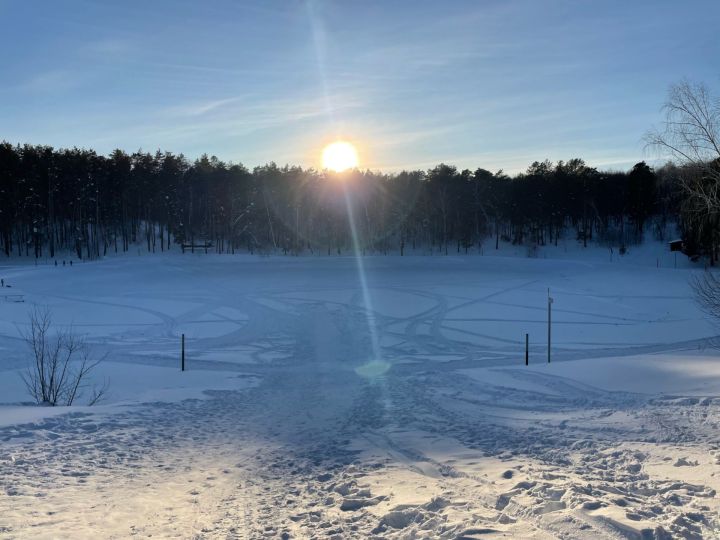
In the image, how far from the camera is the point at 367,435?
969cm

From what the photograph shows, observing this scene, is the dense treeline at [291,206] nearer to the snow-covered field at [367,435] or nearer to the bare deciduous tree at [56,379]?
the snow-covered field at [367,435]

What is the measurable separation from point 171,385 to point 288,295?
866 inches

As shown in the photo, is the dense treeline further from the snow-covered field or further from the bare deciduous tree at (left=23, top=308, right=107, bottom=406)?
the bare deciduous tree at (left=23, top=308, right=107, bottom=406)

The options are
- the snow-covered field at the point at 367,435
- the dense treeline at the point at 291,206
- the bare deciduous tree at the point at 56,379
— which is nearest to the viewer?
the snow-covered field at the point at 367,435

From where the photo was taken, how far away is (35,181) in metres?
63.1

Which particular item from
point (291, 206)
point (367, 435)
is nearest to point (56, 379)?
point (367, 435)

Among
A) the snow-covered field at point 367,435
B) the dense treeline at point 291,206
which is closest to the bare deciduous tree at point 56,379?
the snow-covered field at point 367,435

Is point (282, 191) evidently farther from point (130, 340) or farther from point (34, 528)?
A: point (34, 528)

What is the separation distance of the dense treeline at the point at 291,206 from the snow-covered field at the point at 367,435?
4260 centimetres

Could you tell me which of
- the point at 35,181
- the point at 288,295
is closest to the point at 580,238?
the point at 288,295

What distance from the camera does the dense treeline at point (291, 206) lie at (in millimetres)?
65000

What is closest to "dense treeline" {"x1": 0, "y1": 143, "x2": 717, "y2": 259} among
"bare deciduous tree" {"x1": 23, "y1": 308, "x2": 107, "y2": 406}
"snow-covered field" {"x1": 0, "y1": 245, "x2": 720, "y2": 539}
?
"snow-covered field" {"x1": 0, "y1": 245, "x2": 720, "y2": 539}

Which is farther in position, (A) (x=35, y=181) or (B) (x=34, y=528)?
(A) (x=35, y=181)

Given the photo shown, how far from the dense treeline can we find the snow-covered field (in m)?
42.6
